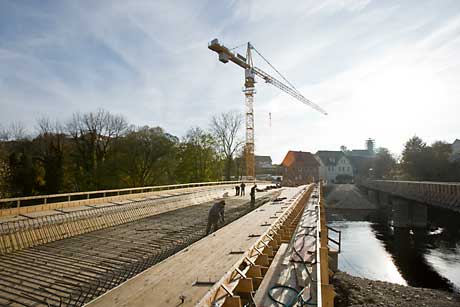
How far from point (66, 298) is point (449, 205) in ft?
71.4

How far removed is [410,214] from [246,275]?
106 ft

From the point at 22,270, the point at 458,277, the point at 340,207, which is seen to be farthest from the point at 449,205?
the point at 340,207

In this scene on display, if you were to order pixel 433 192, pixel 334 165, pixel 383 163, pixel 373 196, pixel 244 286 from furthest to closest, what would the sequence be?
pixel 334 165
pixel 383 163
pixel 373 196
pixel 433 192
pixel 244 286

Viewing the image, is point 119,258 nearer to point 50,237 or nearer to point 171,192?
point 50,237

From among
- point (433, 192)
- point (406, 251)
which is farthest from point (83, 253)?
point (433, 192)

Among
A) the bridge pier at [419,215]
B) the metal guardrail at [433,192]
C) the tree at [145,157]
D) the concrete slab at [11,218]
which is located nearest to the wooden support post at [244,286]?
the concrete slab at [11,218]

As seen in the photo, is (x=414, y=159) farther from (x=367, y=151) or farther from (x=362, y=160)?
(x=367, y=151)

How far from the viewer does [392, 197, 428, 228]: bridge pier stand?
29938 millimetres

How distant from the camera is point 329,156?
86438mm

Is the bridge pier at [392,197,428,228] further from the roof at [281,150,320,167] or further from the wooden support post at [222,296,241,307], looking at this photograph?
the roof at [281,150,320,167]

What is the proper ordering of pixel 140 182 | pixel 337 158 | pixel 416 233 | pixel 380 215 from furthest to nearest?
1. pixel 337 158
2. pixel 380 215
3. pixel 140 182
4. pixel 416 233

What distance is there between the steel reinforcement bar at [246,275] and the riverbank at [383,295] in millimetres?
7090

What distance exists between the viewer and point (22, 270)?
6.92 metres

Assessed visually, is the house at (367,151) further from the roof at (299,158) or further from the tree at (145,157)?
the tree at (145,157)
